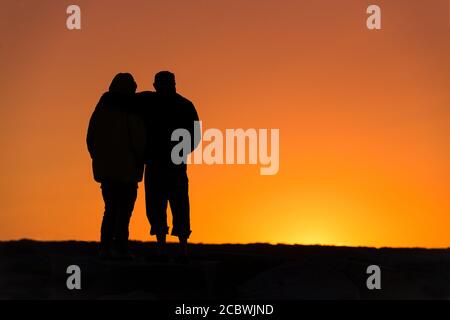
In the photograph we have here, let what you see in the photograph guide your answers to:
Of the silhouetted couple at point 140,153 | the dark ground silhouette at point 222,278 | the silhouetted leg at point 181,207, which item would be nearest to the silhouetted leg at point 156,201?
the silhouetted couple at point 140,153

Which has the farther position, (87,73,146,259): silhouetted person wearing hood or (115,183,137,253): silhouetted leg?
(115,183,137,253): silhouetted leg

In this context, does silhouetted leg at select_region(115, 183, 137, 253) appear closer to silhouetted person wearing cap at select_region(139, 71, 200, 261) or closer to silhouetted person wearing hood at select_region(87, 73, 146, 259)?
silhouetted person wearing hood at select_region(87, 73, 146, 259)

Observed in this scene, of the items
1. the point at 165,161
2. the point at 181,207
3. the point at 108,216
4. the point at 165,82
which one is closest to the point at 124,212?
the point at 108,216

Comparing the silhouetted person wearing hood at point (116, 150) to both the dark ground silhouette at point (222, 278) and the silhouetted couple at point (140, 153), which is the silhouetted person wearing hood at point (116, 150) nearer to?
the silhouetted couple at point (140, 153)

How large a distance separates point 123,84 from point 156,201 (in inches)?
64.7

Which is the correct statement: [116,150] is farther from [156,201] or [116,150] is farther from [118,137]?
[156,201]

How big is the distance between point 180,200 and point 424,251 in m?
5.71

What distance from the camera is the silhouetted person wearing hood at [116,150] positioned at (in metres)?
11.4

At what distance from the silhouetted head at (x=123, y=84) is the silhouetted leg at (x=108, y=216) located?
4.23 ft

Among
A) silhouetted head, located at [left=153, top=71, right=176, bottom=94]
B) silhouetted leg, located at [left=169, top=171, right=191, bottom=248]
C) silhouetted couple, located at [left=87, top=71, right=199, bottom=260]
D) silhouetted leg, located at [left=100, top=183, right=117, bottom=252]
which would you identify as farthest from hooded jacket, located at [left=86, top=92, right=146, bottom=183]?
silhouetted leg, located at [left=169, top=171, right=191, bottom=248]

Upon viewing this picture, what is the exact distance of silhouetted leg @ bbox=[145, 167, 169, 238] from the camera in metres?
11.4

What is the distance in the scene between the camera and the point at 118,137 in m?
11.5

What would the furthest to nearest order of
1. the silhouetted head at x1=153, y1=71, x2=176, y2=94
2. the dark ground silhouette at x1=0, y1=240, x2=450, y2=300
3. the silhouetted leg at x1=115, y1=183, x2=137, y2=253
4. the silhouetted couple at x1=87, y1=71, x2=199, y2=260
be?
the silhouetted leg at x1=115, y1=183, x2=137, y2=253 → the silhouetted couple at x1=87, y1=71, x2=199, y2=260 → the silhouetted head at x1=153, y1=71, x2=176, y2=94 → the dark ground silhouette at x1=0, y1=240, x2=450, y2=300
